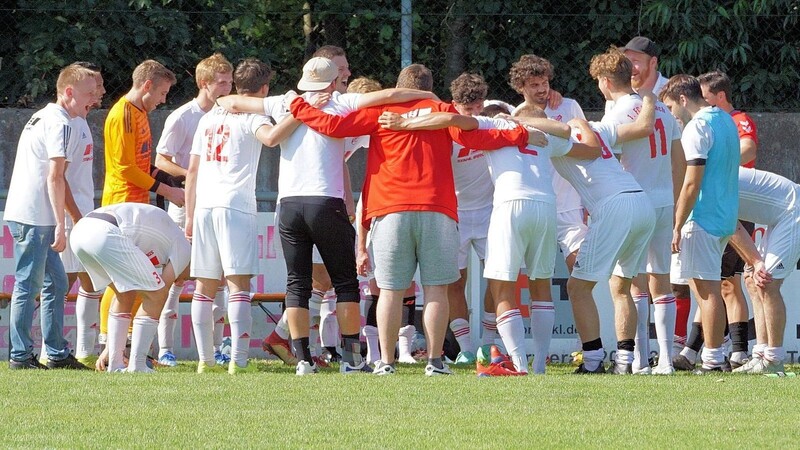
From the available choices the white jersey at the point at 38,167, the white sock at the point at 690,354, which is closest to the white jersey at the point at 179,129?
the white jersey at the point at 38,167

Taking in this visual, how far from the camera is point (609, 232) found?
8.97m

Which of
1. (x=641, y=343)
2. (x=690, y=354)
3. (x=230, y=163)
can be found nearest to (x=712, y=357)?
(x=690, y=354)

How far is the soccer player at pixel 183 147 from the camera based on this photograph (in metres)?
10.6

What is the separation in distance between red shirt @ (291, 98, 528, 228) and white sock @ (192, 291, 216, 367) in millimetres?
1368

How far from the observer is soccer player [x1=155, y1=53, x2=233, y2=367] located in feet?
34.6

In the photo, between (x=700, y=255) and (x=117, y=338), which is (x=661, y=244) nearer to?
(x=700, y=255)

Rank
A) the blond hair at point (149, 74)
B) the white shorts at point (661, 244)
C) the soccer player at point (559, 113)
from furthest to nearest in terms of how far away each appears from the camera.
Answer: the blond hair at point (149, 74), the soccer player at point (559, 113), the white shorts at point (661, 244)

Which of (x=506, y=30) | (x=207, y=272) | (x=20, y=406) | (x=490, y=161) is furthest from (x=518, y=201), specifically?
(x=506, y=30)

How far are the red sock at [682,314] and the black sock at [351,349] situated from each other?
2.77 m

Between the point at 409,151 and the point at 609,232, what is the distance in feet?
4.47

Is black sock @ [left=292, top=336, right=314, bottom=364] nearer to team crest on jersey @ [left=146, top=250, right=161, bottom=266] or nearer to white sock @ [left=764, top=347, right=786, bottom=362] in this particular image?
team crest on jersey @ [left=146, top=250, right=161, bottom=266]

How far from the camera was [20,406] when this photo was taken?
728cm

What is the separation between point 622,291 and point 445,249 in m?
1.27

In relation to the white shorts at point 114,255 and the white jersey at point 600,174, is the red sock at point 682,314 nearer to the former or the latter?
the white jersey at point 600,174
